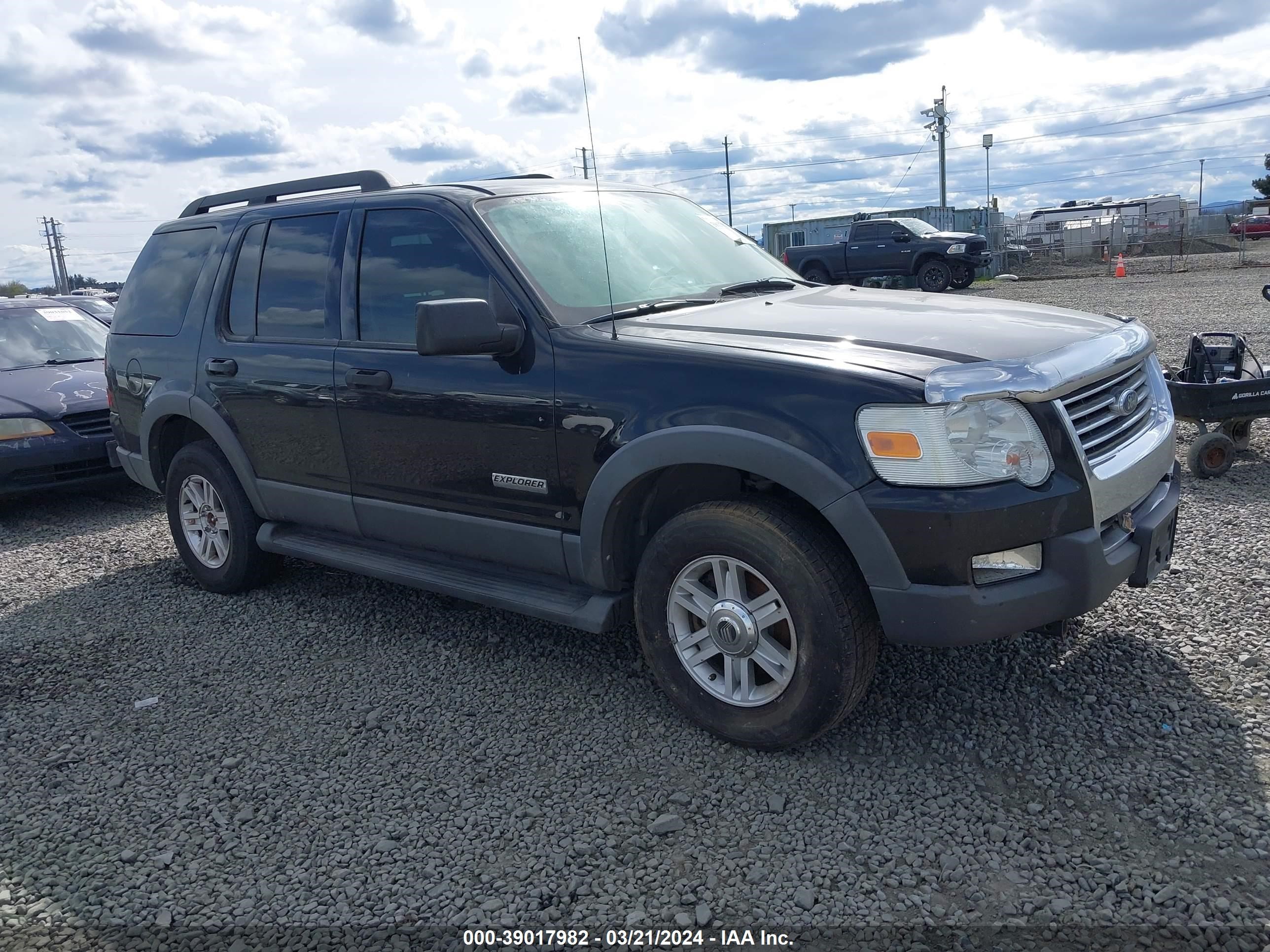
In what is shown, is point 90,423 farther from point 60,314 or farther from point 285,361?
point 285,361

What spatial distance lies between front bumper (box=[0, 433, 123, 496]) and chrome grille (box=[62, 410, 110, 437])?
0.04 m

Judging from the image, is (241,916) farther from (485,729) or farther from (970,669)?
(970,669)

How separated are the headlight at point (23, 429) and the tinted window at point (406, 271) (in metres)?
4.67

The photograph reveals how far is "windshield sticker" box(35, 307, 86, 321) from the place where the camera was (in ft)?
31.1

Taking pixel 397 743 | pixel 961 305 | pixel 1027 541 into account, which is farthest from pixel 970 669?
pixel 397 743

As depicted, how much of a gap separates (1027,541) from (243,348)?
3.80 m

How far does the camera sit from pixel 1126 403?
3.56 meters

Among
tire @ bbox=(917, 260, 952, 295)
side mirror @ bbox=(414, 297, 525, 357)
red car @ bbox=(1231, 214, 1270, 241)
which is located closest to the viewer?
side mirror @ bbox=(414, 297, 525, 357)

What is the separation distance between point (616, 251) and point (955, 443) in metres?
1.88

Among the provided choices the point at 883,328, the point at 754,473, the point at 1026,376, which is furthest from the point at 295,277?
the point at 1026,376

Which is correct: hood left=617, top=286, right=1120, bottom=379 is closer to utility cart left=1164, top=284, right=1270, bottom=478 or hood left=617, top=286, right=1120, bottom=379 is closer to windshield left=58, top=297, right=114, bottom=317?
utility cart left=1164, top=284, right=1270, bottom=478

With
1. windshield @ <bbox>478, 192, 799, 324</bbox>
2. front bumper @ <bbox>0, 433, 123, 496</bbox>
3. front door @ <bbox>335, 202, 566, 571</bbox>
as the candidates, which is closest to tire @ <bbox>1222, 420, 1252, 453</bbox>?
windshield @ <bbox>478, 192, 799, 324</bbox>

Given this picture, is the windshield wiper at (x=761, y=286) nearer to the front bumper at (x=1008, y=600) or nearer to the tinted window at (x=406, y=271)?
the tinted window at (x=406, y=271)

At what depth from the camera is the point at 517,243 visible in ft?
13.6
